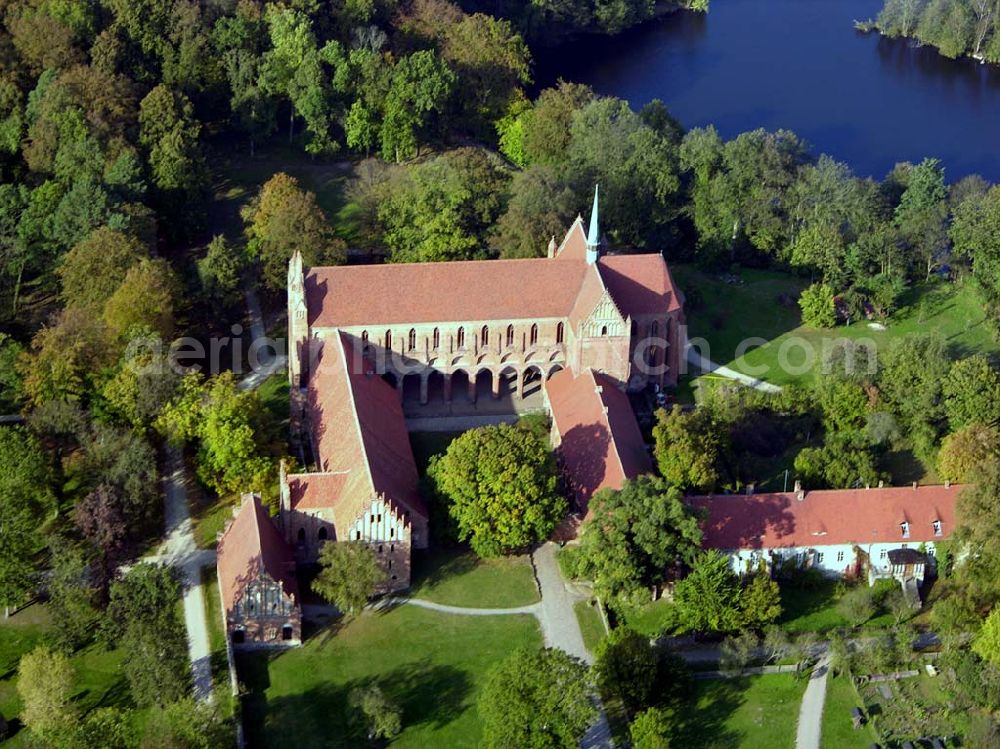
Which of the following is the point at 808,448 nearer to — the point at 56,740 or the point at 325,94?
the point at 56,740

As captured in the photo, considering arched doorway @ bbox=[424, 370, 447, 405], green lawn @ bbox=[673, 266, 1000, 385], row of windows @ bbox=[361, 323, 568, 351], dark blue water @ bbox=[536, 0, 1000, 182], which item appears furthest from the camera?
dark blue water @ bbox=[536, 0, 1000, 182]

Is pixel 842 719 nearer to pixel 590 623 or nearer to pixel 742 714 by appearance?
pixel 742 714

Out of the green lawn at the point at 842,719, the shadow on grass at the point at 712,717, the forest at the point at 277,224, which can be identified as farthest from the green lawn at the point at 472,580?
the green lawn at the point at 842,719

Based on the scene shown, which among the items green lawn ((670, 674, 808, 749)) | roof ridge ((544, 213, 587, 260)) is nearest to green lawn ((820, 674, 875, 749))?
green lawn ((670, 674, 808, 749))

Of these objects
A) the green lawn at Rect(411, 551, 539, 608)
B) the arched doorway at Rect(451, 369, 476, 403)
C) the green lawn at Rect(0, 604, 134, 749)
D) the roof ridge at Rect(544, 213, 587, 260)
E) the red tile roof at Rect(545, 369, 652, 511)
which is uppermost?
the roof ridge at Rect(544, 213, 587, 260)

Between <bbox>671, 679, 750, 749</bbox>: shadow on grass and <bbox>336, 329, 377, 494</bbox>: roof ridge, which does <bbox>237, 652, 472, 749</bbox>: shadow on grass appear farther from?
<bbox>671, 679, 750, 749</bbox>: shadow on grass

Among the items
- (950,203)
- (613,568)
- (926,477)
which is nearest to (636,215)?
(950,203)
